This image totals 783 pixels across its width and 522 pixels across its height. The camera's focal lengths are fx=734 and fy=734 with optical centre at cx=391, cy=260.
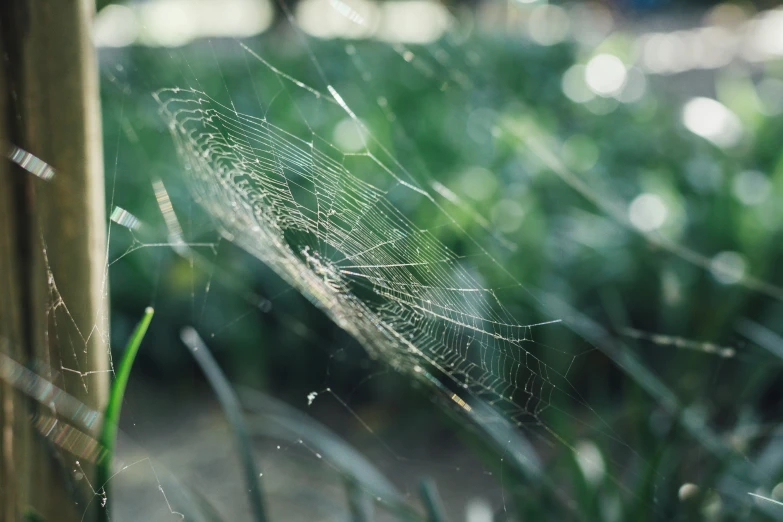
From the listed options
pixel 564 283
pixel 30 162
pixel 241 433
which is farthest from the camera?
pixel 564 283

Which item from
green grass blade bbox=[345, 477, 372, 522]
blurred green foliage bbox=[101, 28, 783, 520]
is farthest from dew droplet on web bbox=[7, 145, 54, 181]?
blurred green foliage bbox=[101, 28, 783, 520]

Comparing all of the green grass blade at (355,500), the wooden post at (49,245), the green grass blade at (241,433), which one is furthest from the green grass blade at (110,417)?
the green grass blade at (355,500)

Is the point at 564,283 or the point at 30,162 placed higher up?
the point at 564,283

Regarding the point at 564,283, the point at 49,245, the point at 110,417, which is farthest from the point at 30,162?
the point at 564,283

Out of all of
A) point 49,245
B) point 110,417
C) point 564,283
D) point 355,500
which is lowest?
point 355,500

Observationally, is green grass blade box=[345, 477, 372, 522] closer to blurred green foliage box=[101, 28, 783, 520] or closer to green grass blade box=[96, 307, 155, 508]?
blurred green foliage box=[101, 28, 783, 520]

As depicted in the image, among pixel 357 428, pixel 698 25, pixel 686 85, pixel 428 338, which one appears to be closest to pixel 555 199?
pixel 357 428

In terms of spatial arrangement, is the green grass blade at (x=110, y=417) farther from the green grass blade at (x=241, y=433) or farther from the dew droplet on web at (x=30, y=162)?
the green grass blade at (x=241, y=433)

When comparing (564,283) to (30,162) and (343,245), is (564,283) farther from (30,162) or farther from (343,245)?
(30,162)

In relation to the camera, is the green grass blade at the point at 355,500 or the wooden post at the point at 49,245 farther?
the green grass blade at the point at 355,500
